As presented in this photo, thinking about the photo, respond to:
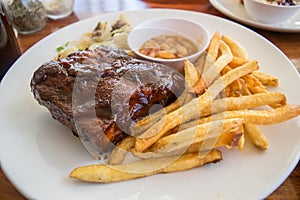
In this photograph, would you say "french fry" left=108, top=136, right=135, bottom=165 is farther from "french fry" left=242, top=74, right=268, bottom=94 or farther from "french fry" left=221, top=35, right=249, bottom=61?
"french fry" left=221, top=35, right=249, bottom=61

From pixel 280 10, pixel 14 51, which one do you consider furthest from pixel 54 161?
pixel 280 10

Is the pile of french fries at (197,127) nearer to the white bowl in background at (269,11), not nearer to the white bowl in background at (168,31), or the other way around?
the white bowl in background at (168,31)

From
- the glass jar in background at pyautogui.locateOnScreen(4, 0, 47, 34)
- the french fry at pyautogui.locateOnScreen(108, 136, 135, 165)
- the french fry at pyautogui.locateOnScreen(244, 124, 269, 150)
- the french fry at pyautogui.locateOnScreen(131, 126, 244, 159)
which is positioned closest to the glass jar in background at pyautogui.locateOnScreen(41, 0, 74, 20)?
the glass jar in background at pyautogui.locateOnScreen(4, 0, 47, 34)

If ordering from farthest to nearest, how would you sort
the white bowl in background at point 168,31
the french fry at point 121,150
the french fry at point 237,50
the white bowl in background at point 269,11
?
the white bowl in background at point 269,11 < the white bowl in background at point 168,31 < the french fry at point 237,50 < the french fry at point 121,150

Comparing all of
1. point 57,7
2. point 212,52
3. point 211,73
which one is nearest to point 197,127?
point 211,73

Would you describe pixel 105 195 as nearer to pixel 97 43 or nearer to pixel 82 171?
pixel 82 171

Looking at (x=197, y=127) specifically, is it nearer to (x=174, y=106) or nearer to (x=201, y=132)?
(x=201, y=132)

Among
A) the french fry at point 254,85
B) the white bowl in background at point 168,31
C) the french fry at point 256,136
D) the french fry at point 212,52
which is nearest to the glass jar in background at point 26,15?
the white bowl in background at point 168,31
